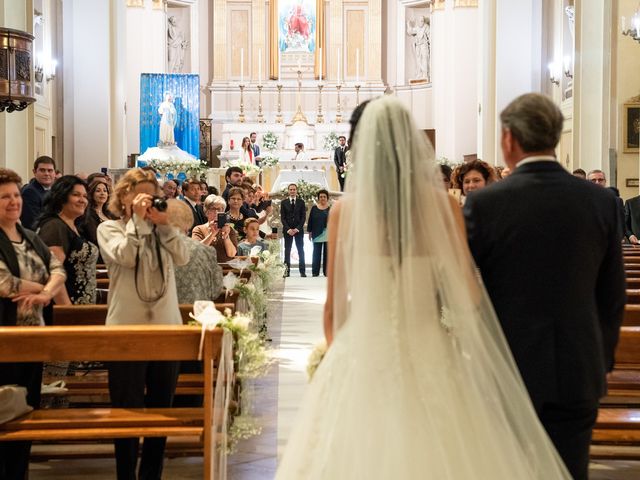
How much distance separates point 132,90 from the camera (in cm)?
2733

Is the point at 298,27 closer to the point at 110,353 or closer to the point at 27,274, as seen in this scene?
the point at 27,274

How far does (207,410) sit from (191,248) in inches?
83.0

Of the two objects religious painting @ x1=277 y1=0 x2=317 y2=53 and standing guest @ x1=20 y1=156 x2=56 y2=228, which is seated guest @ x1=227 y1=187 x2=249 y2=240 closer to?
standing guest @ x1=20 y1=156 x2=56 y2=228

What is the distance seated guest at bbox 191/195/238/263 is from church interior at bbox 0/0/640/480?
111 cm

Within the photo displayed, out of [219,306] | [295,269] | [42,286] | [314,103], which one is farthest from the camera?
[314,103]

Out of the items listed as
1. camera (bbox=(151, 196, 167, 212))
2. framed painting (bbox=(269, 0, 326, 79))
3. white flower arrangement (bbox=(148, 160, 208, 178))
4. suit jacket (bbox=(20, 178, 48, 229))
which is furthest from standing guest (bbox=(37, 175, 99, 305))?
framed painting (bbox=(269, 0, 326, 79))

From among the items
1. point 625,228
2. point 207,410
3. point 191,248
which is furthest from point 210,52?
point 207,410

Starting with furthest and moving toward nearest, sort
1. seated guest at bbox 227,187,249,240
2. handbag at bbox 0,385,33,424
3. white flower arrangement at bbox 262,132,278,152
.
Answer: white flower arrangement at bbox 262,132,278,152, seated guest at bbox 227,187,249,240, handbag at bbox 0,385,33,424

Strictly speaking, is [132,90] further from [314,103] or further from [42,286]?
[42,286]

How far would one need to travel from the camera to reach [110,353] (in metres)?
4.89

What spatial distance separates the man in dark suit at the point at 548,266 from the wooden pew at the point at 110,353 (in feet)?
5.87

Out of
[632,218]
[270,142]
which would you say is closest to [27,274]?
[632,218]

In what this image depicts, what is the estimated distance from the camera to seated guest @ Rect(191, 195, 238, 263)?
30.3 ft

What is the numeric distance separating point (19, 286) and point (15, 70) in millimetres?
5325
